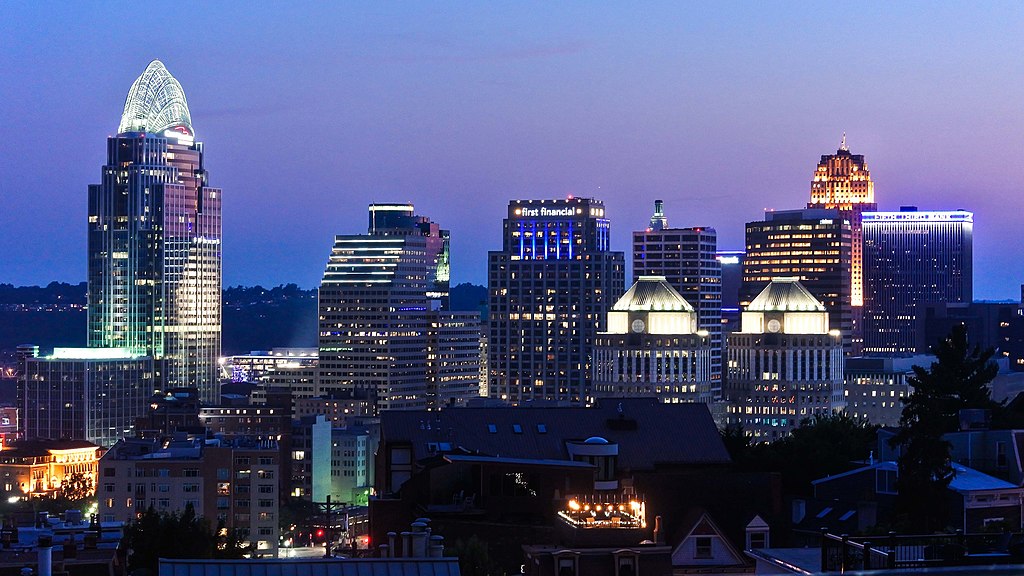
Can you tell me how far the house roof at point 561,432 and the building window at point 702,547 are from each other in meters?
15.4

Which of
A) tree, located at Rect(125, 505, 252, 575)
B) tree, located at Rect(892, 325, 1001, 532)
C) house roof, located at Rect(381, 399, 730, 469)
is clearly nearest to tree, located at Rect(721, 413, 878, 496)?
house roof, located at Rect(381, 399, 730, 469)

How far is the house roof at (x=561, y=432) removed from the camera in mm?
78750

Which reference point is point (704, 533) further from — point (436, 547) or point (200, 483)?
point (200, 483)

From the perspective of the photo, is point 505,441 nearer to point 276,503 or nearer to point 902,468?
point 902,468

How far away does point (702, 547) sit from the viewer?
6288 centimetres

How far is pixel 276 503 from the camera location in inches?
6334

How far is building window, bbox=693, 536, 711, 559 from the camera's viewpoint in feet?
206

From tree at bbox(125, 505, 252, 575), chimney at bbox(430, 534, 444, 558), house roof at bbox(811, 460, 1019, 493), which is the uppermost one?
house roof at bbox(811, 460, 1019, 493)

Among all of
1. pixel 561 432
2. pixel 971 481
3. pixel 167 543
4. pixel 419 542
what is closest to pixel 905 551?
pixel 419 542

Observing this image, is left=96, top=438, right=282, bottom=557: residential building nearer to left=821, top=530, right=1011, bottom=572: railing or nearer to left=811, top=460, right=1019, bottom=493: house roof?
left=811, top=460, right=1019, bottom=493: house roof

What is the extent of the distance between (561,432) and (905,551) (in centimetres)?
3588

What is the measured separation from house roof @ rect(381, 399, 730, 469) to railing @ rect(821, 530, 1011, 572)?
103 ft

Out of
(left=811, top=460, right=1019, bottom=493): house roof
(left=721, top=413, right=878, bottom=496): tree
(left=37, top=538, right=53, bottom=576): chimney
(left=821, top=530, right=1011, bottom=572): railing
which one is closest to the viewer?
(left=821, top=530, right=1011, bottom=572): railing

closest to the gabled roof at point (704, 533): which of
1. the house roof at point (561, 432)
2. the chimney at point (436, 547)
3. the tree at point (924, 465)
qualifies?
the tree at point (924, 465)
